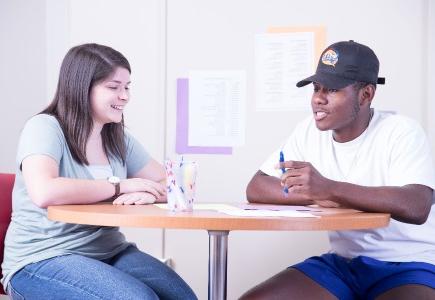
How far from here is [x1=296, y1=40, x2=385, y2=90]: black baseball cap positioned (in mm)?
2051

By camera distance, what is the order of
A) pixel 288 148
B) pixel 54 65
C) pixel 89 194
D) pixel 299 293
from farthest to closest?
1. pixel 54 65
2. pixel 288 148
3. pixel 299 293
4. pixel 89 194

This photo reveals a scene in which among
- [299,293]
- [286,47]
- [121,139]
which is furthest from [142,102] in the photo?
[299,293]

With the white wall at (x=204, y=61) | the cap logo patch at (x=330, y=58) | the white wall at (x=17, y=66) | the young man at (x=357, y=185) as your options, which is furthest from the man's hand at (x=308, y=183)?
the white wall at (x=17, y=66)

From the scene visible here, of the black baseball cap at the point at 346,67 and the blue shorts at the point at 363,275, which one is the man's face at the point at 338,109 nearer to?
the black baseball cap at the point at 346,67

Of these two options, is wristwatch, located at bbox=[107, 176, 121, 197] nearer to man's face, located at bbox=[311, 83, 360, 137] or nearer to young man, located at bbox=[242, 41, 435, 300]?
young man, located at bbox=[242, 41, 435, 300]

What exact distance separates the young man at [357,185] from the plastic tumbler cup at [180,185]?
292mm

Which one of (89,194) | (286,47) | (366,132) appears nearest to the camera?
(89,194)

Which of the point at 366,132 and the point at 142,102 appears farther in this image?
the point at 142,102

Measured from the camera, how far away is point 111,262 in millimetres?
1948

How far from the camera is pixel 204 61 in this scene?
9.95ft

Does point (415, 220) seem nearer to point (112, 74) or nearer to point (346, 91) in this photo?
point (346, 91)

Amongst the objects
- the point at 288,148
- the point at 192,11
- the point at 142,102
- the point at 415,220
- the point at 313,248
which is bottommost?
the point at 313,248

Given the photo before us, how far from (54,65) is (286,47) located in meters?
1.23

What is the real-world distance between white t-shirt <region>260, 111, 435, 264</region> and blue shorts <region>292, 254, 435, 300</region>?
4 cm
